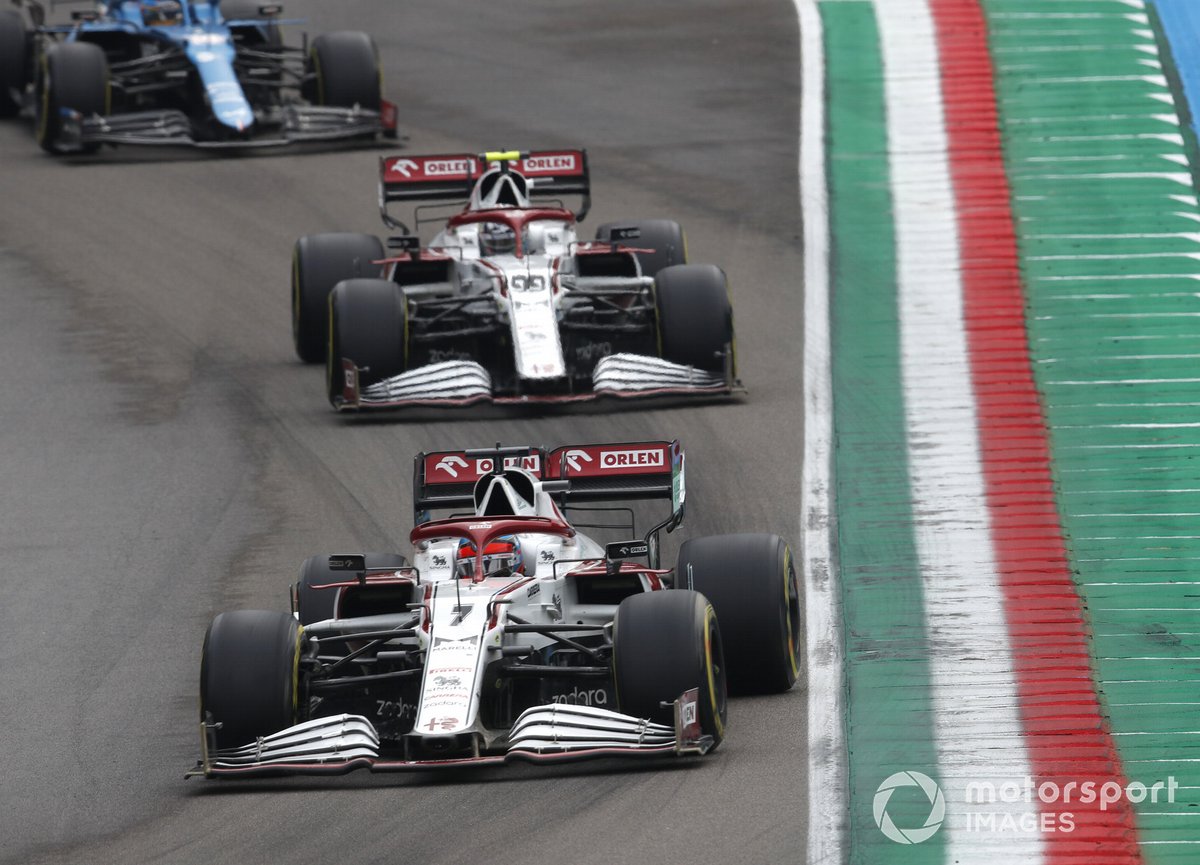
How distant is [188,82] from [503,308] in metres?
10.1

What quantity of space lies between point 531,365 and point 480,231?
6.67ft

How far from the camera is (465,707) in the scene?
44.0 ft

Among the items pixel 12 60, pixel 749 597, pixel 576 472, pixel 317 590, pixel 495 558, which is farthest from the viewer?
pixel 12 60

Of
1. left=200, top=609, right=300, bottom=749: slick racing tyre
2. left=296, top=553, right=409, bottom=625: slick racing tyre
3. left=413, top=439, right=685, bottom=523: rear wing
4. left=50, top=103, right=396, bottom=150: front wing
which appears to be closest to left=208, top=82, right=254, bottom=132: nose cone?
left=50, top=103, right=396, bottom=150: front wing

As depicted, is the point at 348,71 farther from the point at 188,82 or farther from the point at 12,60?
the point at 12,60

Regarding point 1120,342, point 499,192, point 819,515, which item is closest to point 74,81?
point 499,192

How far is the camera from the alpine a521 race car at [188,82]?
29.5m

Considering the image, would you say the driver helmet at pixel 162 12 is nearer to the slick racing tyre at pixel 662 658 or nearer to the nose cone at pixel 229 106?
the nose cone at pixel 229 106

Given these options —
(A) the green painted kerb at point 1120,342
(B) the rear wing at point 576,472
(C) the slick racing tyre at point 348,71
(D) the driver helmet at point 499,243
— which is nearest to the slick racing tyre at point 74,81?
(C) the slick racing tyre at point 348,71

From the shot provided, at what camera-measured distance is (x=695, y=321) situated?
21.6 m

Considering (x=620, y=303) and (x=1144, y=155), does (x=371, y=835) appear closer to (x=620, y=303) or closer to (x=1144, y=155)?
(x=620, y=303)

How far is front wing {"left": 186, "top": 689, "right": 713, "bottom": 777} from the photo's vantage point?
13320 millimetres

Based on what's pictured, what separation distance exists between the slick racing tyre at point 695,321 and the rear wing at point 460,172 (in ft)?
7.36

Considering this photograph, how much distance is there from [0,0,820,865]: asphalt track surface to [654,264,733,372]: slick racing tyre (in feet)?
1.77
